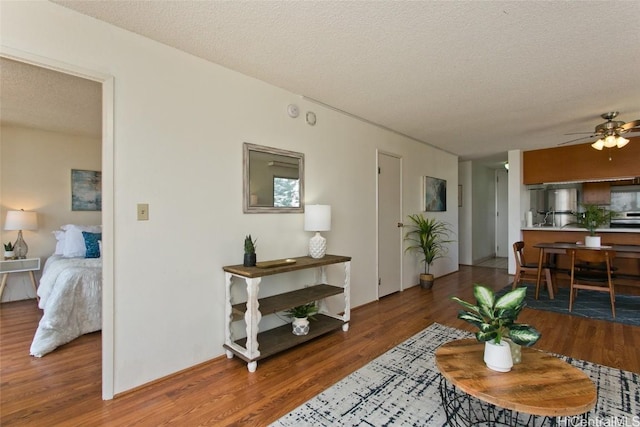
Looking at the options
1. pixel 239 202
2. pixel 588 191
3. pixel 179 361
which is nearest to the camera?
pixel 179 361

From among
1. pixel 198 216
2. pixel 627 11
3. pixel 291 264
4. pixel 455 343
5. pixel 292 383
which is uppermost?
pixel 627 11

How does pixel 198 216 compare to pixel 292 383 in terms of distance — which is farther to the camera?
pixel 198 216

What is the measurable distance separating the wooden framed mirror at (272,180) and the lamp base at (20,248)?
3.69 m

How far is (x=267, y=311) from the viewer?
245cm

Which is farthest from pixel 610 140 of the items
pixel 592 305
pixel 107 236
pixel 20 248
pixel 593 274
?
pixel 20 248

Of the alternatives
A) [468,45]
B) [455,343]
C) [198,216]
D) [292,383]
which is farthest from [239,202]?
[468,45]

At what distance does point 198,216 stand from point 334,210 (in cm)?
162

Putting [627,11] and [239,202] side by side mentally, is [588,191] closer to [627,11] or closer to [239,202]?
[627,11]

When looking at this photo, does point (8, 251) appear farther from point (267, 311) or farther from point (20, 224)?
point (267, 311)

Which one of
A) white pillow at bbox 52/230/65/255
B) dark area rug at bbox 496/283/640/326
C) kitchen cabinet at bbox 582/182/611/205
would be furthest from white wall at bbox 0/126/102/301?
kitchen cabinet at bbox 582/182/611/205

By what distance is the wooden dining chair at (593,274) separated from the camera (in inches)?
140

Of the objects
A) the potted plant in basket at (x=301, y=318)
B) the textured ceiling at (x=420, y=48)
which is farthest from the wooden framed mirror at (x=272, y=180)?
the potted plant in basket at (x=301, y=318)

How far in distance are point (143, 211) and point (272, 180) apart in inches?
45.1

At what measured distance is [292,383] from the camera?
2180 millimetres
